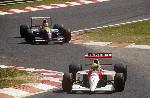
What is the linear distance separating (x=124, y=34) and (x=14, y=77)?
500 inches

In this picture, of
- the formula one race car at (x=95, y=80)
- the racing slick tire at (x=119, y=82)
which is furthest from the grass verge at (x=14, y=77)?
the racing slick tire at (x=119, y=82)

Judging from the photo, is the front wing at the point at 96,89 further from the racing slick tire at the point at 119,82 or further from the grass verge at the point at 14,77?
the grass verge at the point at 14,77

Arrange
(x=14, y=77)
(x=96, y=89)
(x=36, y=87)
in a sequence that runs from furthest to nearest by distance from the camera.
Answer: (x=14, y=77) → (x=36, y=87) → (x=96, y=89)

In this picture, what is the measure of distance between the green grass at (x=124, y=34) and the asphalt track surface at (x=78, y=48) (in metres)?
1.87

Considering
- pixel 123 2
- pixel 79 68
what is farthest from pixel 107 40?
pixel 123 2

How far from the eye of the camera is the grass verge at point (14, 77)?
17766 mm

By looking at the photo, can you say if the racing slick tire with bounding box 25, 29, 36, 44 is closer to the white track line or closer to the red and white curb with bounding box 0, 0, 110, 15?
the white track line

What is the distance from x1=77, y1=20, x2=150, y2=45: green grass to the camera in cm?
2788

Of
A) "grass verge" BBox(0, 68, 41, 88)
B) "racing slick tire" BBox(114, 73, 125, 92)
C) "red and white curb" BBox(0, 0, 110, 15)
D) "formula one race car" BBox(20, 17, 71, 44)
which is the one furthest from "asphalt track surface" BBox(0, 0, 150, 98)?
"grass verge" BBox(0, 68, 41, 88)

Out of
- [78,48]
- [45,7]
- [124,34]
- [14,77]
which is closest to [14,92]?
[14,77]

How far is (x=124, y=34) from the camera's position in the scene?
3019cm

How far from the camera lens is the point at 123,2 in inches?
1647

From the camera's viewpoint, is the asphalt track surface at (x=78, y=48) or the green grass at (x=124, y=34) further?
the green grass at (x=124, y=34)

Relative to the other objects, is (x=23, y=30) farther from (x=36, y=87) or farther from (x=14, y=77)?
(x=36, y=87)
